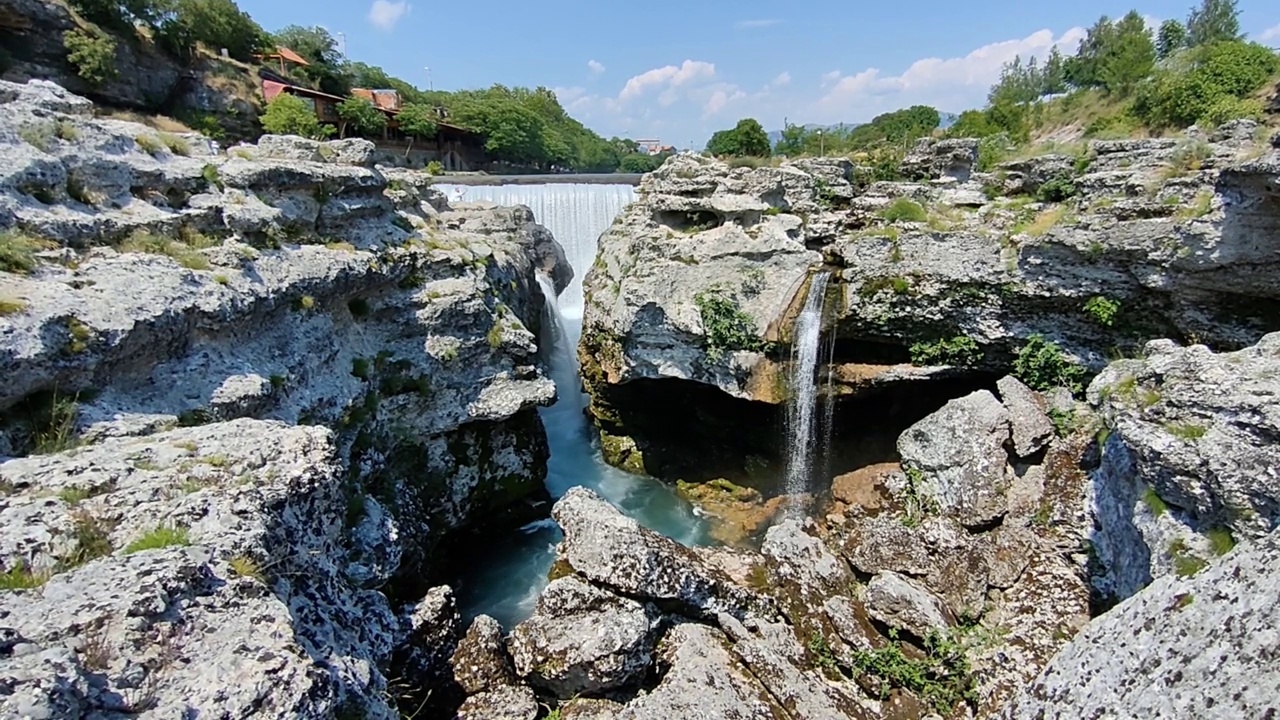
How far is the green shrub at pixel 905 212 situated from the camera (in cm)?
1698

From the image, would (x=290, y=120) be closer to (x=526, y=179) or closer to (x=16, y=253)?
(x=526, y=179)

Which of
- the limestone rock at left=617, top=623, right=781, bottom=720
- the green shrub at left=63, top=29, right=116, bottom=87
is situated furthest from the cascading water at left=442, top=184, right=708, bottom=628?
the green shrub at left=63, top=29, right=116, bottom=87

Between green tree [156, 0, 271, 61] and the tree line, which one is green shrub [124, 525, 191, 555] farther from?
green tree [156, 0, 271, 61]

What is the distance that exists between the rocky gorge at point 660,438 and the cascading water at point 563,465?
0.74 metres

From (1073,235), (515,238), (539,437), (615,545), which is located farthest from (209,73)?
(1073,235)

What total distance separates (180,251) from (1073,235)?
16.4m

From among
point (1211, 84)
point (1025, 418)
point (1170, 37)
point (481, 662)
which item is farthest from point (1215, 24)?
point (481, 662)

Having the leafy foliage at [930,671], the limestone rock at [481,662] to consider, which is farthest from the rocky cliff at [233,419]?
the leafy foliage at [930,671]

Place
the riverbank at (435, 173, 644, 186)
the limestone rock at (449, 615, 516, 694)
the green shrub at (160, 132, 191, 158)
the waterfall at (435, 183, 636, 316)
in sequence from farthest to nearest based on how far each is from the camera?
the riverbank at (435, 173, 644, 186) → the waterfall at (435, 183, 636, 316) → the green shrub at (160, 132, 191, 158) → the limestone rock at (449, 615, 516, 694)

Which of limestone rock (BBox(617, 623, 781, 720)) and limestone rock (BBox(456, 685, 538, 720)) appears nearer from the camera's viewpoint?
limestone rock (BBox(617, 623, 781, 720))

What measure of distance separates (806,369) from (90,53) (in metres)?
39.9

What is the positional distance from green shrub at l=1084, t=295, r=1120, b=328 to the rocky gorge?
0.15 feet

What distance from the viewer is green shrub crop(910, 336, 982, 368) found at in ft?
50.2

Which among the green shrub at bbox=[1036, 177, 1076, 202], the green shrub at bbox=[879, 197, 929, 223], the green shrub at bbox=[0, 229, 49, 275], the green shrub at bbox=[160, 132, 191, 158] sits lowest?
the green shrub at bbox=[0, 229, 49, 275]
